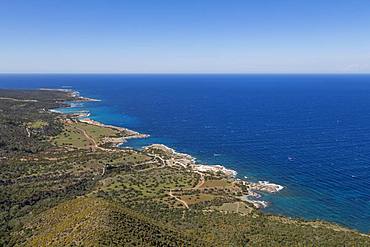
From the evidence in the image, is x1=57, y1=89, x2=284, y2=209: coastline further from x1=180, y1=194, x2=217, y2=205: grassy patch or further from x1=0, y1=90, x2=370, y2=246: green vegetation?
x1=180, y1=194, x2=217, y2=205: grassy patch

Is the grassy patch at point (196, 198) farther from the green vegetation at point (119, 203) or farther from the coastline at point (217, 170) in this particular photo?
the coastline at point (217, 170)

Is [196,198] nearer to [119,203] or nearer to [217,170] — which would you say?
[119,203]

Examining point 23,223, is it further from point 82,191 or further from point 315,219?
point 315,219

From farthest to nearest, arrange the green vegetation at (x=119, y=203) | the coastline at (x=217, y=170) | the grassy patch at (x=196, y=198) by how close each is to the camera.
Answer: the coastline at (x=217, y=170) → the grassy patch at (x=196, y=198) → the green vegetation at (x=119, y=203)

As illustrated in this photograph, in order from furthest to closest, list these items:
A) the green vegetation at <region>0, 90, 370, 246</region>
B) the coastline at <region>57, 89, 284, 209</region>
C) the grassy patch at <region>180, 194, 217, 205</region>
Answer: the coastline at <region>57, 89, 284, 209</region>, the grassy patch at <region>180, 194, 217, 205</region>, the green vegetation at <region>0, 90, 370, 246</region>

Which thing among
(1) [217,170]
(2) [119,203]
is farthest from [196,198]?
(1) [217,170]

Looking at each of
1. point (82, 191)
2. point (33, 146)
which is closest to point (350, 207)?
point (82, 191)

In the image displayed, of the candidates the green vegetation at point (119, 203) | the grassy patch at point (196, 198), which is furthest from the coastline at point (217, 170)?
the grassy patch at point (196, 198)

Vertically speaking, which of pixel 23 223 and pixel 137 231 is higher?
pixel 137 231

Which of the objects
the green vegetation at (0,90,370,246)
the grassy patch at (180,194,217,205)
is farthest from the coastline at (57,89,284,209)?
the grassy patch at (180,194,217,205)
